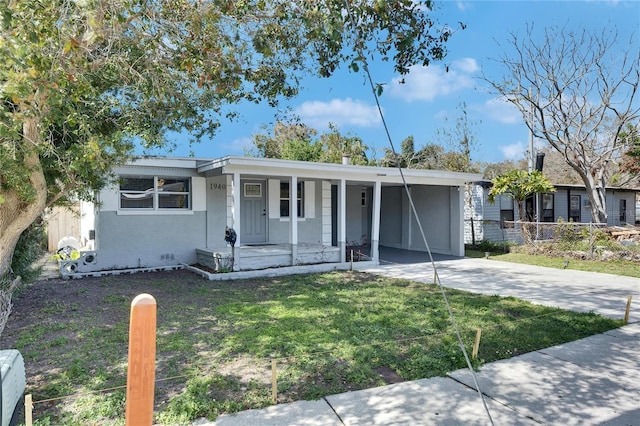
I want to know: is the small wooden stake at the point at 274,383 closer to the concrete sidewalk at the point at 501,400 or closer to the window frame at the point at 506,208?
the concrete sidewalk at the point at 501,400

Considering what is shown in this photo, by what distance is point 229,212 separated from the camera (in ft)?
36.1

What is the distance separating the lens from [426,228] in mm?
14430

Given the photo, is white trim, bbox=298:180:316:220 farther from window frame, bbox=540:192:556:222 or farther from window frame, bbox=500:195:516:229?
window frame, bbox=540:192:556:222

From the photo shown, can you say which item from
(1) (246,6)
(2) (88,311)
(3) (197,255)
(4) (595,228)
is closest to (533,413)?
(1) (246,6)

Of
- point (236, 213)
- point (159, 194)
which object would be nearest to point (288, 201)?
point (236, 213)

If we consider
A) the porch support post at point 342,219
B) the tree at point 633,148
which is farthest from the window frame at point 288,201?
the tree at point 633,148

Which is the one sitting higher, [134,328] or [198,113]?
[198,113]

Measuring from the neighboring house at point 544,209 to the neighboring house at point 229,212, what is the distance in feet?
8.08

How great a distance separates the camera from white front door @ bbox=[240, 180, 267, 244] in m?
11.5

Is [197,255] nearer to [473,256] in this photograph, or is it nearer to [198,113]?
[198,113]

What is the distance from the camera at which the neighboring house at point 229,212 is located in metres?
9.46

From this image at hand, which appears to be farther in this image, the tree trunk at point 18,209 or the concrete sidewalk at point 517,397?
the tree trunk at point 18,209

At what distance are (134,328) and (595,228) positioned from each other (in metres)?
13.6

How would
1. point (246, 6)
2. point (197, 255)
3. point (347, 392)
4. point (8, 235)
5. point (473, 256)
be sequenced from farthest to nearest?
point (473, 256) → point (197, 255) → point (246, 6) → point (8, 235) → point (347, 392)
